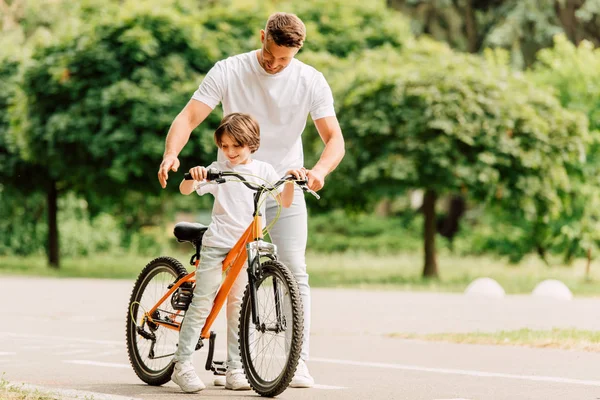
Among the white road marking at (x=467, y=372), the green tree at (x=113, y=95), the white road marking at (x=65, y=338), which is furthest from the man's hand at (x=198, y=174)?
the green tree at (x=113, y=95)

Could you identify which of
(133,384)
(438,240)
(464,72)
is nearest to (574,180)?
(464,72)

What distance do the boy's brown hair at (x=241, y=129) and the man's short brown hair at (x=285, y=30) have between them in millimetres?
436

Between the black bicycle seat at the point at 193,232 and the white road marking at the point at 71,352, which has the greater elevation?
the black bicycle seat at the point at 193,232

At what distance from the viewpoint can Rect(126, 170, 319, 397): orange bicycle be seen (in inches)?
229

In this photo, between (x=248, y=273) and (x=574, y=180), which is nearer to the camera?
(x=248, y=273)

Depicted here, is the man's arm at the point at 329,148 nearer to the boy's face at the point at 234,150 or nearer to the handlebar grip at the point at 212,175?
the boy's face at the point at 234,150

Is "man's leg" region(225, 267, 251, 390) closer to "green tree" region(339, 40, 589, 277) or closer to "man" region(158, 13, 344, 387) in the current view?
"man" region(158, 13, 344, 387)

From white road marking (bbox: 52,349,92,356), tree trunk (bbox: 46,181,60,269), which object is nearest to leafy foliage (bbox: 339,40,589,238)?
tree trunk (bbox: 46,181,60,269)

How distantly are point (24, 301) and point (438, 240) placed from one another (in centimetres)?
2087

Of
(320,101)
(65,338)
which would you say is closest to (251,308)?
(320,101)

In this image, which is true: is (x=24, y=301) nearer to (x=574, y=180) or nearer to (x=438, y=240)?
(x=574, y=180)

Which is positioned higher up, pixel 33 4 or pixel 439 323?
pixel 33 4

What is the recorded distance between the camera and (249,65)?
20.7ft

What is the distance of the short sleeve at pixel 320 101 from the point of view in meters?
6.37
